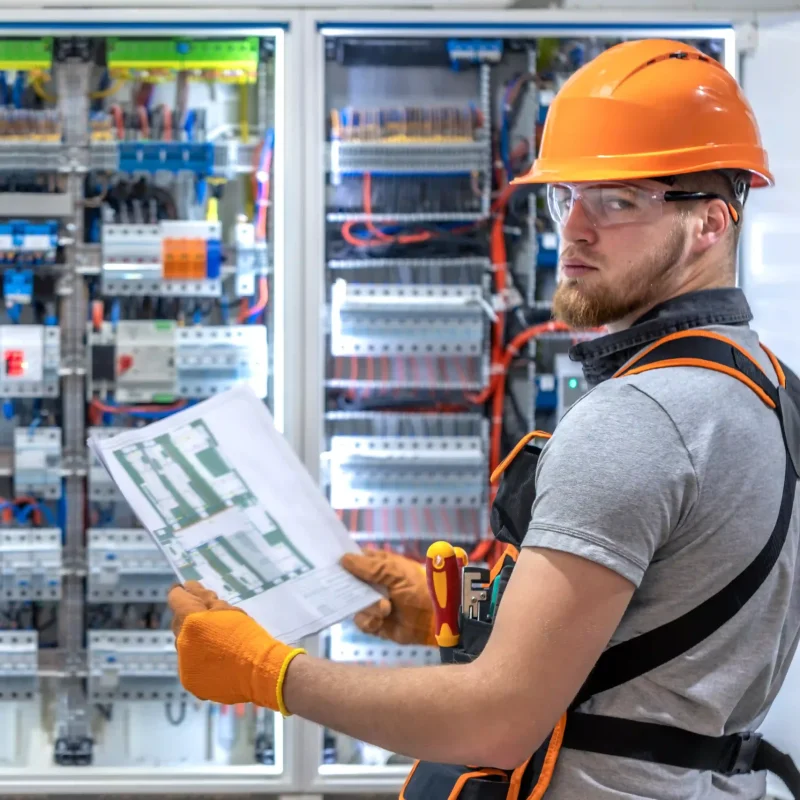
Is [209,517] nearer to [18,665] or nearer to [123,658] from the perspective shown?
[123,658]

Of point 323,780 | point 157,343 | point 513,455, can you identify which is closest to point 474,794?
point 513,455

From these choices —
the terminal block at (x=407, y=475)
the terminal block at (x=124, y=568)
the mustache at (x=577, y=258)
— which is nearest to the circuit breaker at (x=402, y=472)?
the terminal block at (x=407, y=475)

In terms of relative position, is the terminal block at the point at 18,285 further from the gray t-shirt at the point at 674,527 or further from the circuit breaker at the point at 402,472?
the gray t-shirt at the point at 674,527

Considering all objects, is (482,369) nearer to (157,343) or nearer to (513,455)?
(157,343)

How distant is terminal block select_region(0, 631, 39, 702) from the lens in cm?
278

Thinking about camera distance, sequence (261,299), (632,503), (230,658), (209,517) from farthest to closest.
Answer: (261,299), (209,517), (230,658), (632,503)

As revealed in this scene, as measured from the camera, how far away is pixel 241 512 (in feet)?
5.79

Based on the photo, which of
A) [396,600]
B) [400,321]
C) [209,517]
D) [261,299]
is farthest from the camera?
[261,299]

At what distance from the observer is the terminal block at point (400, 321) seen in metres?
2.70

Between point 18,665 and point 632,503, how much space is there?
7.99 feet

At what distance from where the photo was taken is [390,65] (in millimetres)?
2859

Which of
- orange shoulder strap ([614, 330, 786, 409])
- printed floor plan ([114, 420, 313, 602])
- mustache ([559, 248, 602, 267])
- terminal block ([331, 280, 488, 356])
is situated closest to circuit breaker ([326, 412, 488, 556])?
terminal block ([331, 280, 488, 356])

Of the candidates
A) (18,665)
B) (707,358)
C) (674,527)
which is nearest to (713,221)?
(707,358)

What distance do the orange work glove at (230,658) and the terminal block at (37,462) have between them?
1.61 meters
